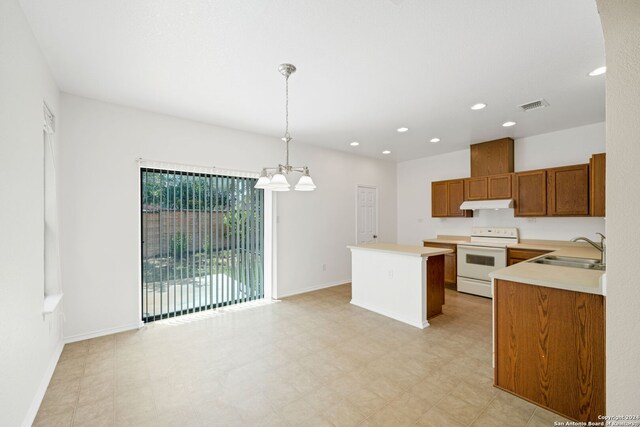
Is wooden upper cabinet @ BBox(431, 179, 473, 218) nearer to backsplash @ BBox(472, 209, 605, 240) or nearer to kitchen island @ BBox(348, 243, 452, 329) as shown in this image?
backsplash @ BBox(472, 209, 605, 240)

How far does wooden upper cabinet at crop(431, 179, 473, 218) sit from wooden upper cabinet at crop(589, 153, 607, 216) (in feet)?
5.94

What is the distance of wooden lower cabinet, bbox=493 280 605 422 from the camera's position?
175 cm

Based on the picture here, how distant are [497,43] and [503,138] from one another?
3197 millimetres

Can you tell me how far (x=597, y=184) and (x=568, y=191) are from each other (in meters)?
0.49

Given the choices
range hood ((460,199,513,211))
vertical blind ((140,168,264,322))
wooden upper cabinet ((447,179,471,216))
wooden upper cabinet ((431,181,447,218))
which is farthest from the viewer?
wooden upper cabinet ((431,181,447,218))

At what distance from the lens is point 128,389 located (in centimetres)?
219

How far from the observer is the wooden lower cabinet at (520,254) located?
406 cm

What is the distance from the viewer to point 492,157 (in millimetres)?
4883

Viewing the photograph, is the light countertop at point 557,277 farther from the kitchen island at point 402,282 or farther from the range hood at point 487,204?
the range hood at point 487,204

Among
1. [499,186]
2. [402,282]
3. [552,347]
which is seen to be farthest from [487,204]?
[552,347]

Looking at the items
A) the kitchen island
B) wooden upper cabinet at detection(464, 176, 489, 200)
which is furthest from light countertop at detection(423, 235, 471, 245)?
the kitchen island

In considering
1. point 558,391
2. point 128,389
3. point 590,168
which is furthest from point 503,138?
point 128,389

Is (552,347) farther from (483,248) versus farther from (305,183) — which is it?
(483,248)

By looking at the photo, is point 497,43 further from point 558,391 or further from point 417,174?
point 417,174
